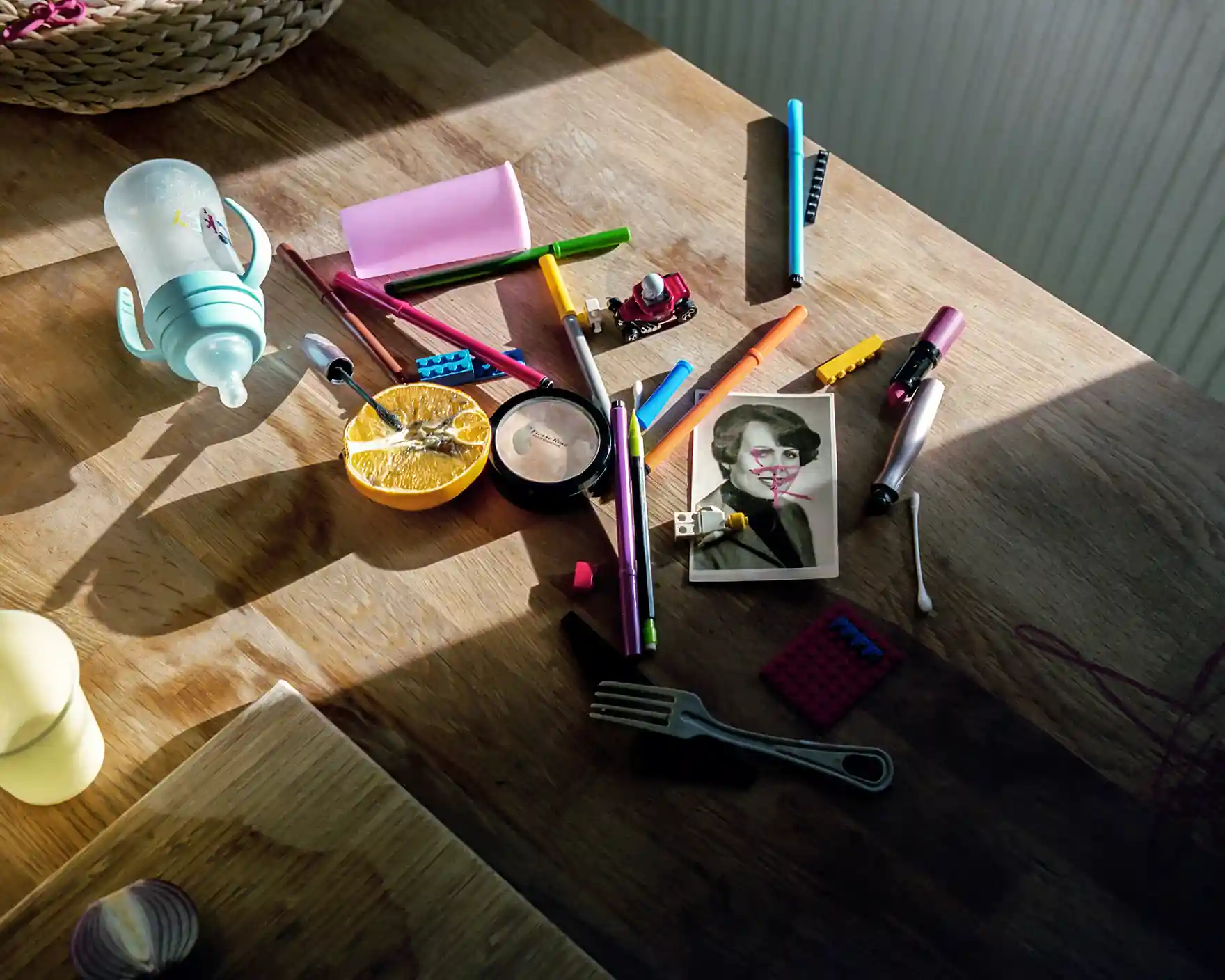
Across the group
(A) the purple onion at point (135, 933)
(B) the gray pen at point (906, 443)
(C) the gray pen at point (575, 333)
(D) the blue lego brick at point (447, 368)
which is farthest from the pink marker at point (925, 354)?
(A) the purple onion at point (135, 933)

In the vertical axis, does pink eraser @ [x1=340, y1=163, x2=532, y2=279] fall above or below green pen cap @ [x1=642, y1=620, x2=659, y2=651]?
above

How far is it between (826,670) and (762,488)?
0.14 metres

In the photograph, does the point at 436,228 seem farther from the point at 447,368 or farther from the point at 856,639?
the point at 856,639

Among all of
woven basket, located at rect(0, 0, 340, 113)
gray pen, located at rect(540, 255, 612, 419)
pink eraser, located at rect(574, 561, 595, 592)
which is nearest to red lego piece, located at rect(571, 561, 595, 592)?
pink eraser, located at rect(574, 561, 595, 592)

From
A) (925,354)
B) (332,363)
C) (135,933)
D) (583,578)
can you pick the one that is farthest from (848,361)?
(135,933)

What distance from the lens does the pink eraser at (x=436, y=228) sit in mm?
901

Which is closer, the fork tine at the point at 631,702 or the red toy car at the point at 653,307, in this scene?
the fork tine at the point at 631,702

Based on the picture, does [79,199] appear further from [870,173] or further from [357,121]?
[870,173]

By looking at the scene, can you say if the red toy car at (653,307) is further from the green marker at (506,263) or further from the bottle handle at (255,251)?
the bottle handle at (255,251)

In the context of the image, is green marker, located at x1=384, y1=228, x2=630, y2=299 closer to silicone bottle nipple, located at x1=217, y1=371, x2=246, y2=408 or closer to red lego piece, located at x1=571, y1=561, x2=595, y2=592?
silicone bottle nipple, located at x1=217, y1=371, x2=246, y2=408

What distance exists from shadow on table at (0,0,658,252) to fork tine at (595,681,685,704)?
472mm

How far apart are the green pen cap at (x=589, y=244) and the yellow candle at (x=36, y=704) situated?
0.46m

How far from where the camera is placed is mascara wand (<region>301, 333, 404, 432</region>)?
82 centimetres

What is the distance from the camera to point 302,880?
654mm
